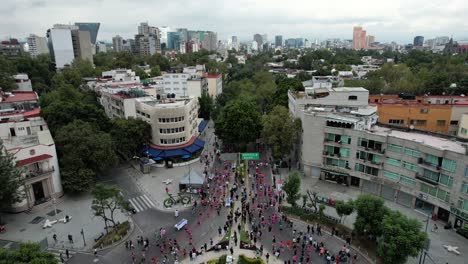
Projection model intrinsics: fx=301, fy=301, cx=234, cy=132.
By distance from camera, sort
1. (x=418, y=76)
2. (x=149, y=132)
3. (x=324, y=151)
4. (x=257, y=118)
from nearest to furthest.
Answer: (x=324, y=151) < (x=149, y=132) < (x=257, y=118) < (x=418, y=76)

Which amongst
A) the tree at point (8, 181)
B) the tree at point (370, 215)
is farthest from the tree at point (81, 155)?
the tree at point (370, 215)

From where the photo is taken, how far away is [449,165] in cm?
3472

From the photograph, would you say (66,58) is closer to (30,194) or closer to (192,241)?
(30,194)

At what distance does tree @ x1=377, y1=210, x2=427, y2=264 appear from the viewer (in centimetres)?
2545

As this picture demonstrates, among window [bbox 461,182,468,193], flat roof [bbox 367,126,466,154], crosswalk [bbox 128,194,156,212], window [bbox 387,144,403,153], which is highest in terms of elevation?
flat roof [bbox 367,126,466,154]

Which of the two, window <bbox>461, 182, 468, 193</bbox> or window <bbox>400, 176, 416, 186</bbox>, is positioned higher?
window <bbox>461, 182, 468, 193</bbox>

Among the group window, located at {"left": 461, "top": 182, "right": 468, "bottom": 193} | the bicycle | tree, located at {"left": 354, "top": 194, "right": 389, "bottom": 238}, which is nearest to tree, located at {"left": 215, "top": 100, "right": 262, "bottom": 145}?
the bicycle

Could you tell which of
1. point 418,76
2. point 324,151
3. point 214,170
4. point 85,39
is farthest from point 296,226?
point 85,39

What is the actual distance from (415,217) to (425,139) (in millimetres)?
10263

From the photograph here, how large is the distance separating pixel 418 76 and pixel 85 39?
154 meters

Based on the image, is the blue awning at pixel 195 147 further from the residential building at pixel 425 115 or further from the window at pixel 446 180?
the window at pixel 446 180

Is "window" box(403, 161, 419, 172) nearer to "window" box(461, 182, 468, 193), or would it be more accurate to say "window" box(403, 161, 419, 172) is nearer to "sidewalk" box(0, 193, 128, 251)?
"window" box(461, 182, 468, 193)

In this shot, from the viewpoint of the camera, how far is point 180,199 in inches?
1687

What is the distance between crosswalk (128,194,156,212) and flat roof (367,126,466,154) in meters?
32.4
